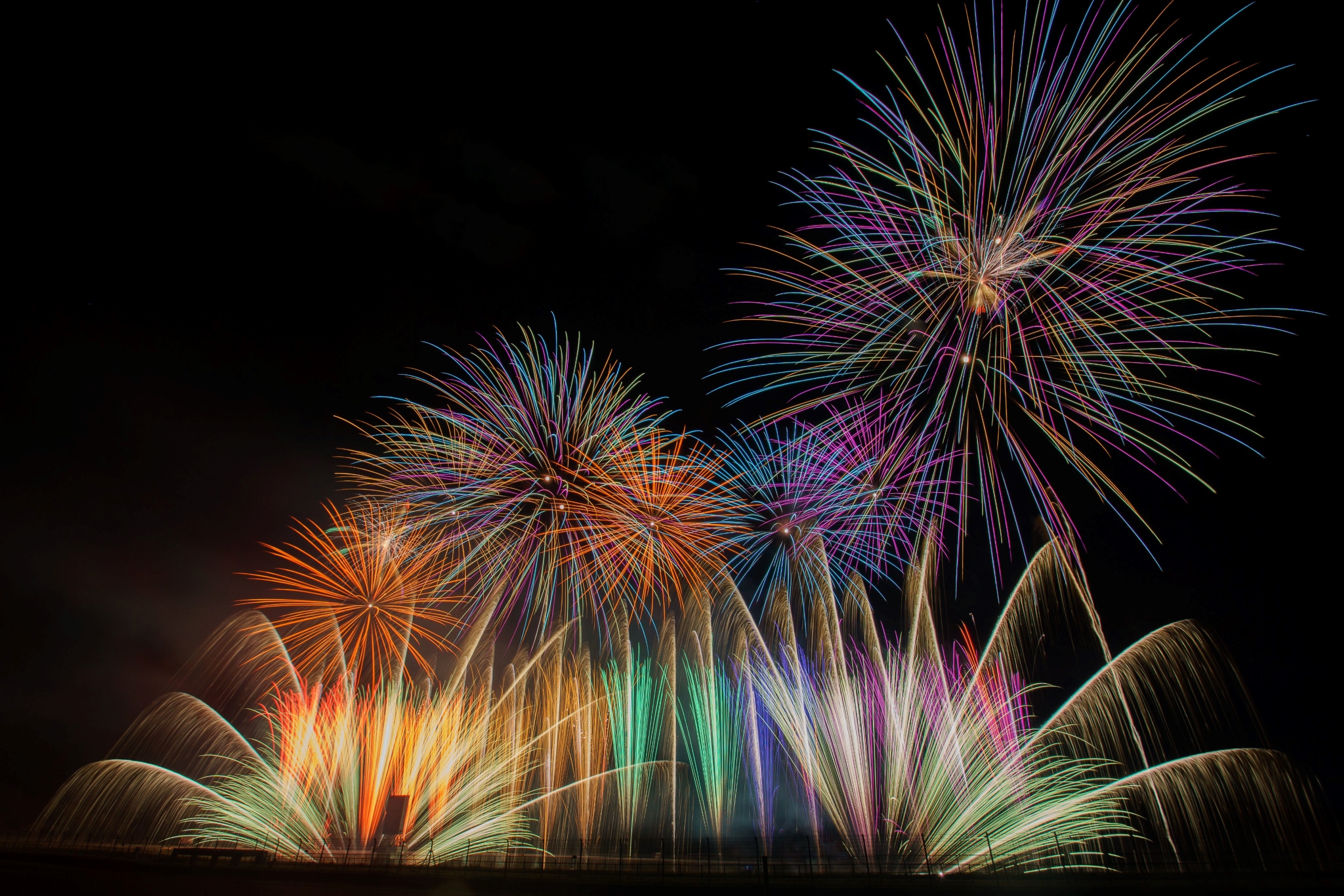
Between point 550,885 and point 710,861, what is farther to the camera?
point 710,861

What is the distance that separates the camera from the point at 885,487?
18.7 meters

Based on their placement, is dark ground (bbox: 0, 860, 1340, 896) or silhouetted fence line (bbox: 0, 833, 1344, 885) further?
silhouetted fence line (bbox: 0, 833, 1344, 885)

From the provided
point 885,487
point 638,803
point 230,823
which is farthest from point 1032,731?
point 230,823

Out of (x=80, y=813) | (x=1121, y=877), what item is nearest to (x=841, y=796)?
(x=1121, y=877)

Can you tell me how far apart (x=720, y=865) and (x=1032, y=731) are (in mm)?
12394

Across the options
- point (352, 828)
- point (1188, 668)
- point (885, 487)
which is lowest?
point (352, 828)

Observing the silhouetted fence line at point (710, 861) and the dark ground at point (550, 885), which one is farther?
the silhouetted fence line at point (710, 861)

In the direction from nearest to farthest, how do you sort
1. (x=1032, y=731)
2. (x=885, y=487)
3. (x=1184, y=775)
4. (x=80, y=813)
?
(x=885, y=487) → (x=1032, y=731) → (x=1184, y=775) → (x=80, y=813)

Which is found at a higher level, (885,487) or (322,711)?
(885,487)

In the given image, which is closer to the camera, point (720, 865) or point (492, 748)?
point (720, 865)

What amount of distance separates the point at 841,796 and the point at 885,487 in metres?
12.1

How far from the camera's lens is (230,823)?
99.3 feet

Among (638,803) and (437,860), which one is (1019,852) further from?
(437,860)

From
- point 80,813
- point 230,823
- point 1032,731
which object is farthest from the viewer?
point 80,813
